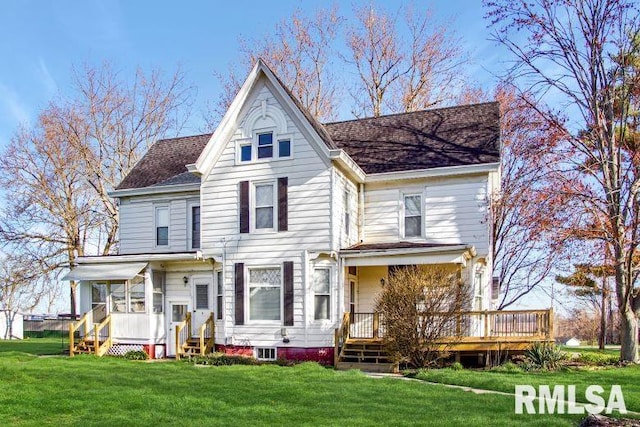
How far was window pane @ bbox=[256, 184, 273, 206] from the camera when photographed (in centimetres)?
1738

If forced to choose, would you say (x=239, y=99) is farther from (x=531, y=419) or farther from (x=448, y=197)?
(x=531, y=419)

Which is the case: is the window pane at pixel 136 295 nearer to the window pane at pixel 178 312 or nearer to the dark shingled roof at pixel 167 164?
the window pane at pixel 178 312

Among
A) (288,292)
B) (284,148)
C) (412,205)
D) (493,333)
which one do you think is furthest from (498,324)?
(284,148)

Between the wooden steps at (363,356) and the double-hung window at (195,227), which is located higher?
the double-hung window at (195,227)

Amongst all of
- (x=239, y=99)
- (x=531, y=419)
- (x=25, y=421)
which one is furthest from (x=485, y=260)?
(x=25, y=421)

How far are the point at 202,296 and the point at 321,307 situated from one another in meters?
4.40

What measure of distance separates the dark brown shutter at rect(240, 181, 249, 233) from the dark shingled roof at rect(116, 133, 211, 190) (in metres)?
2.95

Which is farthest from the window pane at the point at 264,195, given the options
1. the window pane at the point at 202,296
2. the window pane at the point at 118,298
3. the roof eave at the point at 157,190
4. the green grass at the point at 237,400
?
the green grass at the point at 237,400

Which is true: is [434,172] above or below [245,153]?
below

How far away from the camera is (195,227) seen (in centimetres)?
1992

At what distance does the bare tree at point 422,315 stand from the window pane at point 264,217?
4.66 metres

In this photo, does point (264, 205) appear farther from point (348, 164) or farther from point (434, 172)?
point (434, 172)

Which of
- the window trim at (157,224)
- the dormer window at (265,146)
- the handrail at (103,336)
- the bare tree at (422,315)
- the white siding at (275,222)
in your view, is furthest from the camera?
the window trim at (157,224)

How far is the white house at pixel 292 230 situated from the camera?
1662 cm
